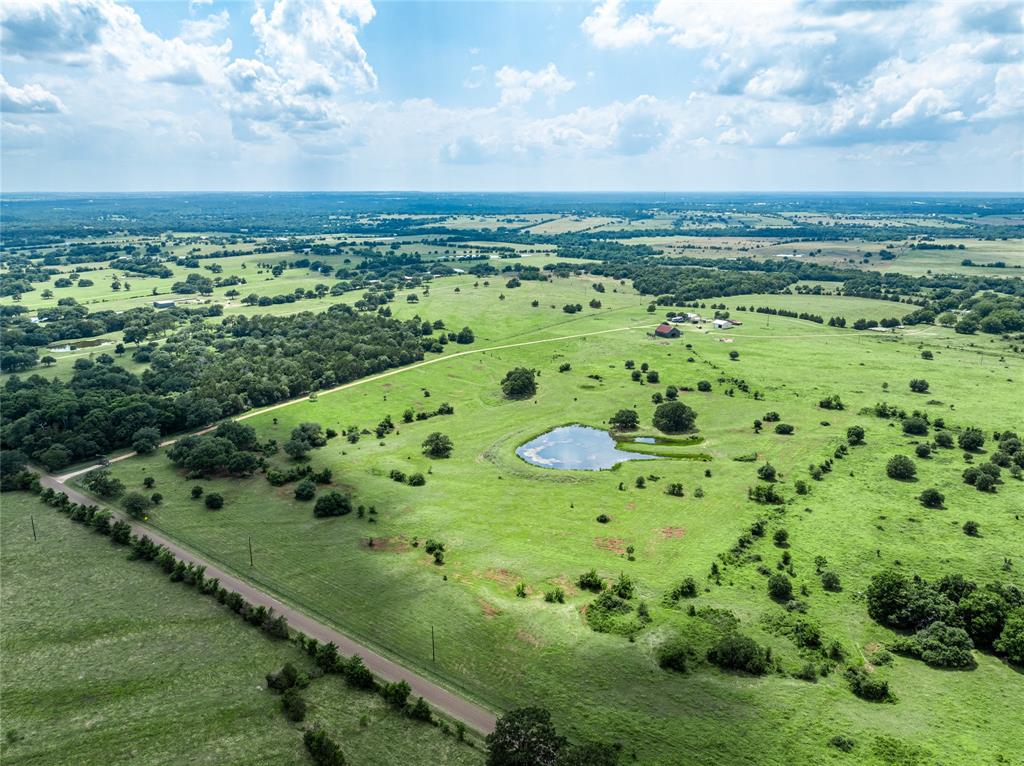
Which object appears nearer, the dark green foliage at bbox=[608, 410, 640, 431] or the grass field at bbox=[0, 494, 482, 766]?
the grass field at bbox=[0, 494, 482, 766]

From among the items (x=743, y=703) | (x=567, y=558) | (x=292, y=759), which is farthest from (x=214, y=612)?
(x=743, y=703)

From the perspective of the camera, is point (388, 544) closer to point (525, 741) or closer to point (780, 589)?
point (525, 741)

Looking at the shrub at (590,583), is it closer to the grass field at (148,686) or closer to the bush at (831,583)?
the grass field at (148,686)

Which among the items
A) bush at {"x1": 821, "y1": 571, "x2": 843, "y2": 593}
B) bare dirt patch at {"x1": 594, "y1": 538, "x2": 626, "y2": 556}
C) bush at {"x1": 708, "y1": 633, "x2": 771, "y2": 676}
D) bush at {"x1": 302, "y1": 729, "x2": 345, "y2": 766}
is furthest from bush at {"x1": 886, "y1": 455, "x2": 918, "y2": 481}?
bush at {"x1": 302, "y1": 729, "x2": 345, "y2": 766}

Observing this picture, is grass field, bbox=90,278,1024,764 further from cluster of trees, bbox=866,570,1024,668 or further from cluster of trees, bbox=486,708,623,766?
cluster of trees, bbox=486,708,623,766

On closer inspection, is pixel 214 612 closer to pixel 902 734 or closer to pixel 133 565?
pixel 133 565

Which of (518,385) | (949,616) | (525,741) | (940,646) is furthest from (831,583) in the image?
(518,385)

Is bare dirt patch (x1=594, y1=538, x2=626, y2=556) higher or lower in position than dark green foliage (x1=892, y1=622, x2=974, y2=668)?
lower
